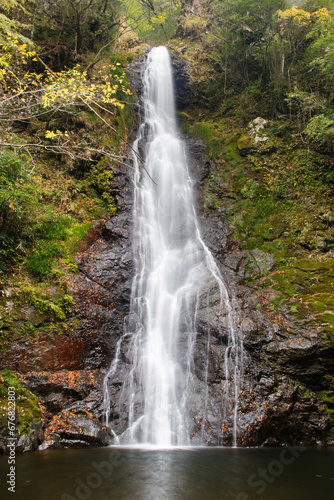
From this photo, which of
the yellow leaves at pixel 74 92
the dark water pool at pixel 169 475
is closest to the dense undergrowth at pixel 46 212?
the yellow leaves at pixel 74 92

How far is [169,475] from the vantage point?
4.44 metres

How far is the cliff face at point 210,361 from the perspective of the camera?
21.5 feet

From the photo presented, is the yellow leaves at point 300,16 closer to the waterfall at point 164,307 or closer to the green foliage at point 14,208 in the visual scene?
the waterfall at point 164,307

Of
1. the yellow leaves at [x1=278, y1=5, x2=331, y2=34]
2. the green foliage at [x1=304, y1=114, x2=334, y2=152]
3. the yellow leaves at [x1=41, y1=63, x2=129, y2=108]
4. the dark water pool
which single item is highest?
the yellow leaves at [x1=278, y1=5, x2=331, y2=34]

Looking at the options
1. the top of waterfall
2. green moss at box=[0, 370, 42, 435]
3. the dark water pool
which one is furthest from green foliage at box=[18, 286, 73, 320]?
the top of waterfall

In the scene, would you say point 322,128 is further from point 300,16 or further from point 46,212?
point 46,212

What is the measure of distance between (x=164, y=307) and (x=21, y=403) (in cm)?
469

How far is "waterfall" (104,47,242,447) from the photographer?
7.11 meters

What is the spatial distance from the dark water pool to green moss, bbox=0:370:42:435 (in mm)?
578

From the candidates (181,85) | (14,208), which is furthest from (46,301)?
(181,85)

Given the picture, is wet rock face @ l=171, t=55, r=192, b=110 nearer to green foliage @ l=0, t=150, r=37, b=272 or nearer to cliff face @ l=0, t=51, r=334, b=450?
cliff face @ l=0, t=51, r=334, b=450

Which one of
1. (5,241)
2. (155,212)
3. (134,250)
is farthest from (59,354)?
(155,212)

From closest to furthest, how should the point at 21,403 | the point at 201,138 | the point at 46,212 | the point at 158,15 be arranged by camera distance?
the point at 21,403 → the point at 46,212 → the point at 201,138 → the point at 158,15

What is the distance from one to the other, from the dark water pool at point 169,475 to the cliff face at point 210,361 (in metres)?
0.89
